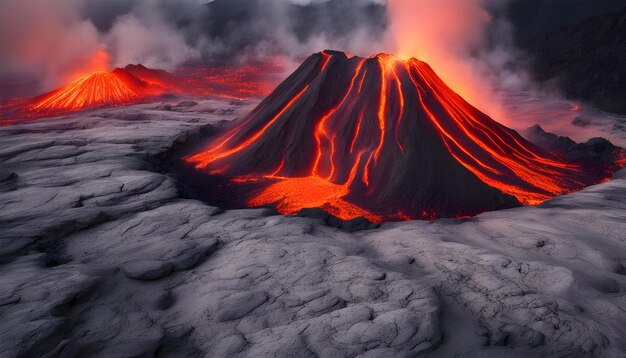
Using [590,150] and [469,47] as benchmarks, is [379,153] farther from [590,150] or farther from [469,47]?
[469,47]

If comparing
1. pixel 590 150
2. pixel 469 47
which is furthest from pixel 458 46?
pixel 590 150

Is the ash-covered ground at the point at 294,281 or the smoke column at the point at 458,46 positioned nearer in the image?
the ash-covered ground at the point at 294,281

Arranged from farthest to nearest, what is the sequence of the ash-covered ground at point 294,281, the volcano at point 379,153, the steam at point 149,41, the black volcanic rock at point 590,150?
the steam at point 149,41, the black volcanic rock at point 590,150, the volcano at point 379,153, the ash-covered ground at point 294,281

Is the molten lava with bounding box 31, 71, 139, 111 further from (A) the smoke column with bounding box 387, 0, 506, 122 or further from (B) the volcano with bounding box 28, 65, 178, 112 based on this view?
(A) the smoke column with bounding box 387, 0, 506, 122

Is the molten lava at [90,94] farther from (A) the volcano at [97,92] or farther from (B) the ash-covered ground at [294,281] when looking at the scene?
(B) the ash-covered ground at [294,281]

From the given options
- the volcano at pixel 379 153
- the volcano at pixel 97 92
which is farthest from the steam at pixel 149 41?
the volcano at pixel 379 153
